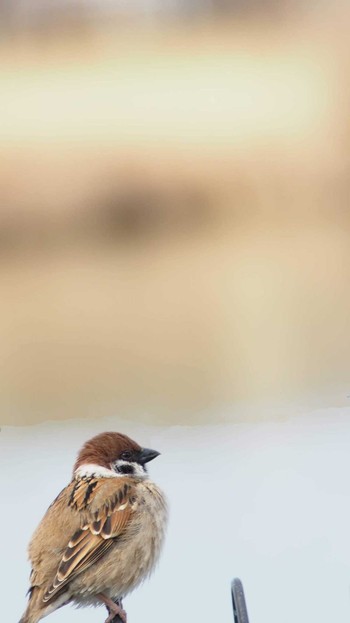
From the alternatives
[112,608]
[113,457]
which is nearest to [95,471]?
[113,457]

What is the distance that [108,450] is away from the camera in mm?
1873

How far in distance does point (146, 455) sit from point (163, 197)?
1.81 meters

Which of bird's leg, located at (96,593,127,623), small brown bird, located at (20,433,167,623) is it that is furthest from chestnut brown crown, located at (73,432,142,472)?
bird's leg, located at (96,593,127,623)

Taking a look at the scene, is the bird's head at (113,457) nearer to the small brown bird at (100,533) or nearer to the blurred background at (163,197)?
the small brown bird at (100,533)

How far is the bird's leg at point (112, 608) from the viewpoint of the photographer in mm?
1634

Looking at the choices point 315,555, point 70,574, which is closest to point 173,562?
point 315,555

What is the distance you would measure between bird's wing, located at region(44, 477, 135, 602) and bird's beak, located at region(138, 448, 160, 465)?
0.04m

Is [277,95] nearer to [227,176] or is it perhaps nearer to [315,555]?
[227,176]

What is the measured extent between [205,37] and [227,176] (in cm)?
47

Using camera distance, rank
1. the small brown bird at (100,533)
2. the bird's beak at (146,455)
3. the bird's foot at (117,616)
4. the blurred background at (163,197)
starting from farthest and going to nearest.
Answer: the blurred background at (163,197) < the bird's beak at (146,455) < the small brown bird at (100,533) < the bird's foot at (117,616)

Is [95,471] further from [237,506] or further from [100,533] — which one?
[237,506]

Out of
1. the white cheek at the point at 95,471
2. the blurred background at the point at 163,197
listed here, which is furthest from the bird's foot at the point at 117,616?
the blurred background at the point at 163,197

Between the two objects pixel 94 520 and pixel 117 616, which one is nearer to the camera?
pixel 117 616

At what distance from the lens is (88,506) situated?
72.6 inches
